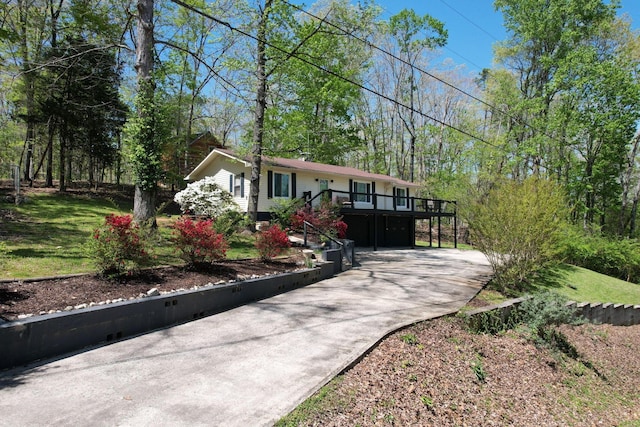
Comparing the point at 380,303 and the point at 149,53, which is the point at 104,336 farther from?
the point at 149,53

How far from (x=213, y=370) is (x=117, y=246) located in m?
2.97

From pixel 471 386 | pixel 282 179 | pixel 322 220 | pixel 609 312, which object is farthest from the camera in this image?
pixel 282 179

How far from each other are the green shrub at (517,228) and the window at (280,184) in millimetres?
10536

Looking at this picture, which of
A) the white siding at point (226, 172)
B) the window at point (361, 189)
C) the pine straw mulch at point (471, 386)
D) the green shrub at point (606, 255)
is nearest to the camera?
the pine straw mulch at point (471, 386)

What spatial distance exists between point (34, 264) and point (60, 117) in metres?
17.2

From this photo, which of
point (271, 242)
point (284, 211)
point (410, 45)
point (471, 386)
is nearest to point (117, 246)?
point (271, 242)

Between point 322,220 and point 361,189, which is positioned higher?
point 361,189

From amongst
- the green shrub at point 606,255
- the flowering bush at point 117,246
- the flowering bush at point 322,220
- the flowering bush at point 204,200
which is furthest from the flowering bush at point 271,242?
the green shrub at point 606,255

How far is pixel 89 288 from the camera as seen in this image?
17.8 ft

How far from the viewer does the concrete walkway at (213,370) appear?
9.79ft

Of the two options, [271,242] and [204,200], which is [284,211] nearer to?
[204,200]

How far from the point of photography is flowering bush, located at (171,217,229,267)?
6.77m

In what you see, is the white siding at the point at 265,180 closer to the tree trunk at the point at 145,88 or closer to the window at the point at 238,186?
the window at the point at 238,186

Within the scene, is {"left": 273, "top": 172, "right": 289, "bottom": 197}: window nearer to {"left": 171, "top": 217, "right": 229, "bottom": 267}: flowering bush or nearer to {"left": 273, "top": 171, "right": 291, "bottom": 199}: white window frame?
{"left": 273, "top": 171, "right": 291, "bottom": 199}: white window frame
